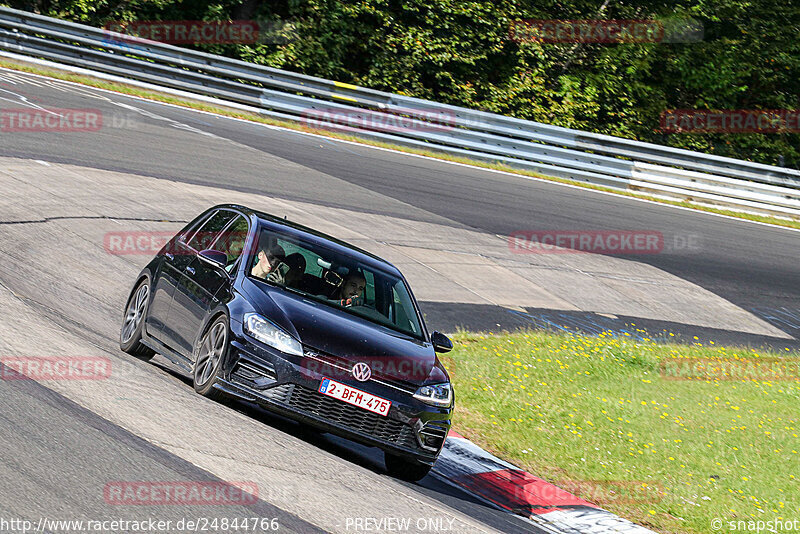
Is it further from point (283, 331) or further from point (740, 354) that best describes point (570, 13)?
point (283, 331)

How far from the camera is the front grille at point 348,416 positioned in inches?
278

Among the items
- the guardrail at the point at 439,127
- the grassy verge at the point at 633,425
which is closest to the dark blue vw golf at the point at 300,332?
the grassy verge at the point at 633,425

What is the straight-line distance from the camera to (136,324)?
909cm

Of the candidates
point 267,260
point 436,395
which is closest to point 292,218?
point 267,260

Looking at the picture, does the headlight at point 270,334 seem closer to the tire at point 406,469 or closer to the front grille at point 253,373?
the front grille at point 253,373

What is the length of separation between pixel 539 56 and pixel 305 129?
384 inches

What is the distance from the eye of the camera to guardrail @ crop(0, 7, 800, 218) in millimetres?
24812

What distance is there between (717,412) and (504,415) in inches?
108

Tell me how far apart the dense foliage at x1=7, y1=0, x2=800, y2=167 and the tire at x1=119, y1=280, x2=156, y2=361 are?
68.0 ft

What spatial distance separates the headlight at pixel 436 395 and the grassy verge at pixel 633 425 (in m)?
1.45

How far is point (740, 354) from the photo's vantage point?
1445cm

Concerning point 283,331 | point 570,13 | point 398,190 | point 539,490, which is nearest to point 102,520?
point 283,331

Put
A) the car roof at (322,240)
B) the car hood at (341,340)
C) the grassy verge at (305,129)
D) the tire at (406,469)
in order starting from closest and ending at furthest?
the car hood at (341,340) → the tire at (406,469) → the car roof at (322,240) → the grassy verge at (305,129)

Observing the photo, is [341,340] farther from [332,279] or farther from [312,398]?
[332,279]
